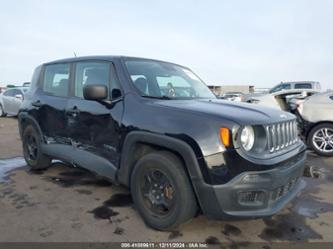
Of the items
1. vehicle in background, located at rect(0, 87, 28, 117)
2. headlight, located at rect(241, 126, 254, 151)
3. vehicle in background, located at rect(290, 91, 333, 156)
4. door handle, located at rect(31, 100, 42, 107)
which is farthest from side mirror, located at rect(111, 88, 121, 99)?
vehicle in background, located at rect(0, 87, 28, 117)

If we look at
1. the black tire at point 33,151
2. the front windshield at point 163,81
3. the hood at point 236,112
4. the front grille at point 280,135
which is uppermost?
the front windshield at point 163,81

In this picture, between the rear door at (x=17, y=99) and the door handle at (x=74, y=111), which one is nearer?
the door handle at (x=74, y=111)

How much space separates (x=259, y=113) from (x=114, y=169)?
5.90 ft

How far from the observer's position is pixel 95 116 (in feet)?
13.1

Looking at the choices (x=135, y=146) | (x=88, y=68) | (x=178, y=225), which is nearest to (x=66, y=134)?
(x=88, y=68)

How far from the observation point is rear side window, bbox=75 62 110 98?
4.05 m

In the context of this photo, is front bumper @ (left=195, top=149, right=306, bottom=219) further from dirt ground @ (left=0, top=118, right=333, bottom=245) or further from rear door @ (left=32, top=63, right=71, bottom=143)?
rear door @ (left=32, top=63, right=71, bottom=143)

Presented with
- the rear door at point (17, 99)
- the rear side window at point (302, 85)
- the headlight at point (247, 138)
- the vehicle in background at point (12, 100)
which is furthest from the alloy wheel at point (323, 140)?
the rear door at point (17, 99)

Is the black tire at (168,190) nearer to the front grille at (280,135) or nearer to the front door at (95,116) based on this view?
the front door at (95,116)

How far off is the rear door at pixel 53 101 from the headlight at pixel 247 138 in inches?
108

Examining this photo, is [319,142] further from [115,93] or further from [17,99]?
[17,99]

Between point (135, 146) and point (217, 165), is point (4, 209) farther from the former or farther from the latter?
point (217, 165)

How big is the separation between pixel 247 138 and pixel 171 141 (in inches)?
28.5

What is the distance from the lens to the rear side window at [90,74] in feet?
13.3
